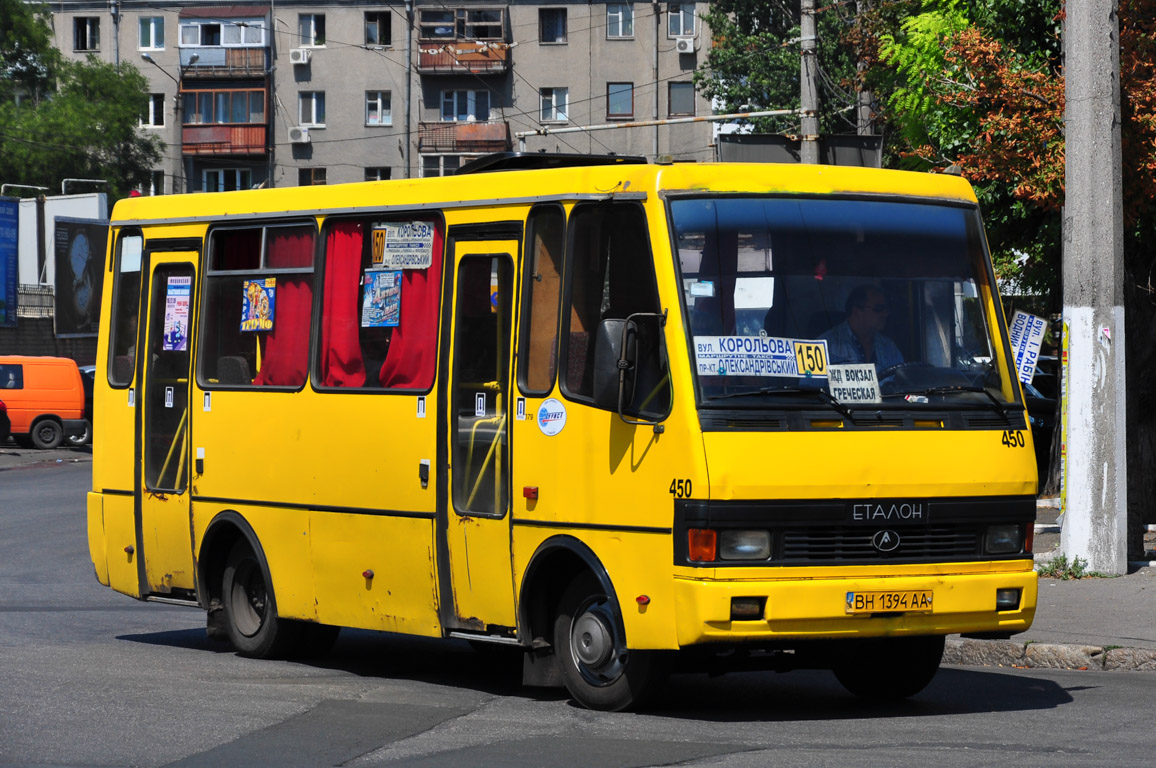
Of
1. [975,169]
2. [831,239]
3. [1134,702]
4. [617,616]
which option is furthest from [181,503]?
[975,169]

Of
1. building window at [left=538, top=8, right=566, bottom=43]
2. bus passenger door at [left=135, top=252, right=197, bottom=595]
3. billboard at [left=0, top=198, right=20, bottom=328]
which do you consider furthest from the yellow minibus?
building window at [left=538, top=8, right=566, bottom=43]

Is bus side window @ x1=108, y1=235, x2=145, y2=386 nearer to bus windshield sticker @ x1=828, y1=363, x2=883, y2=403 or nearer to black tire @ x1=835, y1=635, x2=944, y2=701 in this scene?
black tire @ x1=835, y1=635, x2=944, y2=701

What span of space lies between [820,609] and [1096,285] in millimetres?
7405

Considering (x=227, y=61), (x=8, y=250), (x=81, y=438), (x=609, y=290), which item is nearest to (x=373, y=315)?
(x=609, y=290)

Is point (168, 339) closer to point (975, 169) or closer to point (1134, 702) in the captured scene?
point (1134, 702)

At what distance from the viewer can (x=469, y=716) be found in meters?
8.91

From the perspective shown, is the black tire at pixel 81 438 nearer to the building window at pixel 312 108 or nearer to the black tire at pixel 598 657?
the building window at pixel 312 108

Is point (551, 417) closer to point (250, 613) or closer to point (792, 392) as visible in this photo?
point (792, 392)

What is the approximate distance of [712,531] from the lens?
8.28 m

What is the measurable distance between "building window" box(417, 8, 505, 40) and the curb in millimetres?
59411

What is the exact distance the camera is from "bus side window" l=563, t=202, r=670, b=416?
340 inches

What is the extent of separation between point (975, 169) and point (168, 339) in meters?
9.06

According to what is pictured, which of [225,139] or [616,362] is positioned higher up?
[225,139]

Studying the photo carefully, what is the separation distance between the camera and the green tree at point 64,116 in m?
74.4
